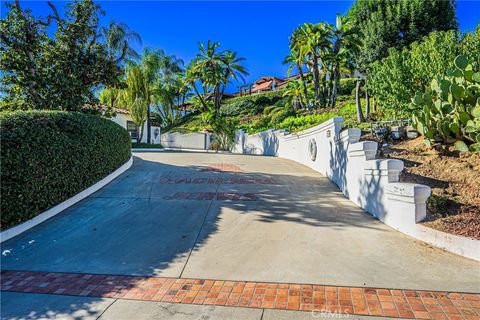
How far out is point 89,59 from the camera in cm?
1121

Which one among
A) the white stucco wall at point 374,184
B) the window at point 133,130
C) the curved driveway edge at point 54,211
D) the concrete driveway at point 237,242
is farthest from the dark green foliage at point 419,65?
the window at point 133,130

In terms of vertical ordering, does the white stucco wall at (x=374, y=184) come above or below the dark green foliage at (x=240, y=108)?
below

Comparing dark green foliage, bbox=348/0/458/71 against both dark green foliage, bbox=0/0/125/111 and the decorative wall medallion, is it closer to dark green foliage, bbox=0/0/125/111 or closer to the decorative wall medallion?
the decorative wall medallion

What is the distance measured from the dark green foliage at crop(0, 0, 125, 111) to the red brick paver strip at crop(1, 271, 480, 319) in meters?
7.57

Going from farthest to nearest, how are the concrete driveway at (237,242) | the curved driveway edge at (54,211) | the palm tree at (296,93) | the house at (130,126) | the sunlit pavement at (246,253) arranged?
the palm tree at (296,93), the house at (130,126), the curved driveway edge at (54,211), the concrete driveway at (237,242), the sunlit pavement at (246,253)

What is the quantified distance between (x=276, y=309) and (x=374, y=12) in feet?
53.8

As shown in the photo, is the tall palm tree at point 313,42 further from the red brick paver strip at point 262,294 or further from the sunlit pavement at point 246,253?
the red brick paver strip at point 262,294

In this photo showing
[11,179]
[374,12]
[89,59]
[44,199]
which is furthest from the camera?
[374,12]

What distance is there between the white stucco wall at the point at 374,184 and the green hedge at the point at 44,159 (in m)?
6.09

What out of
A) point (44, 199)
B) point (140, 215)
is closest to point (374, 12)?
point (140, 215)

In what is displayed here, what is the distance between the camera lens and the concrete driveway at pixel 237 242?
411 cm

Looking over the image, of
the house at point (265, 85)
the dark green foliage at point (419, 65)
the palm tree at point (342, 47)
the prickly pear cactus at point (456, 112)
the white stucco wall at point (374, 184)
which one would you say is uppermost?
the house at point (265, 85)

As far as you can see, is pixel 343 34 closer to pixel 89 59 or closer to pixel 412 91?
pixel 412 91

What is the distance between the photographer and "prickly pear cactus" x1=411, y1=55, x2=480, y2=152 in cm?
623
